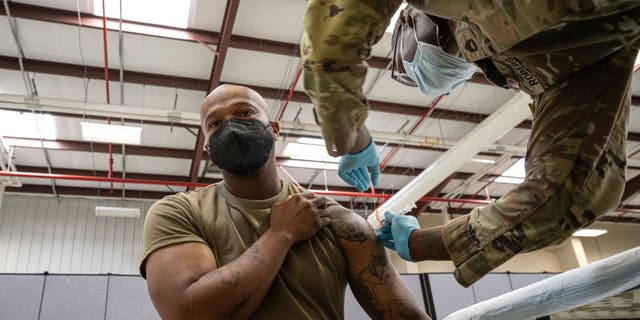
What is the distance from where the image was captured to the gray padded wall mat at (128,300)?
4195 millimetres

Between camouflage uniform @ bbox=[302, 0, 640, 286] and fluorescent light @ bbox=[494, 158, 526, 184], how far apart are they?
7.74 m

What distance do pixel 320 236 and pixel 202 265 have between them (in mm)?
400

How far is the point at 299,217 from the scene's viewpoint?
135cm

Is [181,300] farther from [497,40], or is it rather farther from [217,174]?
[217,174]

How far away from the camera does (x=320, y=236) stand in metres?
1.43

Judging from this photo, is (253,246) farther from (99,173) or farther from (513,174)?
(513,174)

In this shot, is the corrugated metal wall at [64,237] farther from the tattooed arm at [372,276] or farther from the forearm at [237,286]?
the forearm at [237,286]

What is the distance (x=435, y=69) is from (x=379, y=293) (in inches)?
28.5

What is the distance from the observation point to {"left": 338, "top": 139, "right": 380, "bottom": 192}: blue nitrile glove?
1.25 m

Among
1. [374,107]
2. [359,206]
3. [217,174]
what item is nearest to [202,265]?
[374,107]

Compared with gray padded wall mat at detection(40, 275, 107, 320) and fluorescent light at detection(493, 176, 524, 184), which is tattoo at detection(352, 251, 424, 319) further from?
fluorescent light at detection(493, 176, 524, 184)

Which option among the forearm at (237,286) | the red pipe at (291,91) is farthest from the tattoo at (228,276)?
the red pipe at (291,91)

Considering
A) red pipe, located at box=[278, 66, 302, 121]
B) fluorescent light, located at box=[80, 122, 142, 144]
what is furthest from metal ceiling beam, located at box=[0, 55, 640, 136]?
fluorescent light, located at box=[80, 122, 142, 144]

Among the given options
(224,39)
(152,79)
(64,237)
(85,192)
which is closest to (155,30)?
(224,39)
